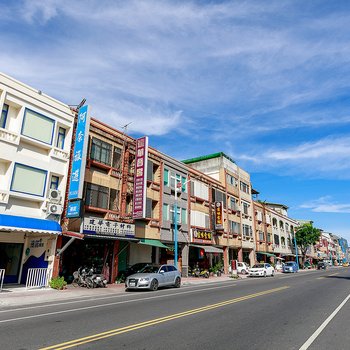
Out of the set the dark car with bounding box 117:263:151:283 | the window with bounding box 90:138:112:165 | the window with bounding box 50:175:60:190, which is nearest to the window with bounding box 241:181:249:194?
the dark car with bounding box 117:263:151:283

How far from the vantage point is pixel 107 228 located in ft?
70.9

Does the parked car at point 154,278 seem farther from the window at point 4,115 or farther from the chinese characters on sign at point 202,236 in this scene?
the chinese characters on sign at point 202,236

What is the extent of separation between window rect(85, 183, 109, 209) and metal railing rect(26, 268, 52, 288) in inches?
214

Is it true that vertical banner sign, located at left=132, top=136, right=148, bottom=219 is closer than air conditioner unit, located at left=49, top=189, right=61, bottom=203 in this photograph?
No

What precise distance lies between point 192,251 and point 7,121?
24.9m

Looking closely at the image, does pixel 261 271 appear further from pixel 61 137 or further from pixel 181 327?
pixel 181 327

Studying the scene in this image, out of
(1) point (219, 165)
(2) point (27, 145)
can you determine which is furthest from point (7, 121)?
(1) point (219, 165)

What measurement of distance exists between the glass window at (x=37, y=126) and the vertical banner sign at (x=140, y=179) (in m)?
7.25

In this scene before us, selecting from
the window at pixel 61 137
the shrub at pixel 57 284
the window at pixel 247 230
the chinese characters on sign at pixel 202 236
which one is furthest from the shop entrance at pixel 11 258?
the window at pixel 247 230

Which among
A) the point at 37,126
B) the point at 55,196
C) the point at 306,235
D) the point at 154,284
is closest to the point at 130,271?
the point at 154,284

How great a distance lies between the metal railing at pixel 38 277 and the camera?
1777 centimetres

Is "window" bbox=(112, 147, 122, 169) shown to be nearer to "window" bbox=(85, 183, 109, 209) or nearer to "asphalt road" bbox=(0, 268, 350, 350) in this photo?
"window" bbox=(85, 183, 109, 209)

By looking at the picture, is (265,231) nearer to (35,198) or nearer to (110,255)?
(110,255)

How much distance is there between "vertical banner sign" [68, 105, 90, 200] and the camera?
63.8 ft
